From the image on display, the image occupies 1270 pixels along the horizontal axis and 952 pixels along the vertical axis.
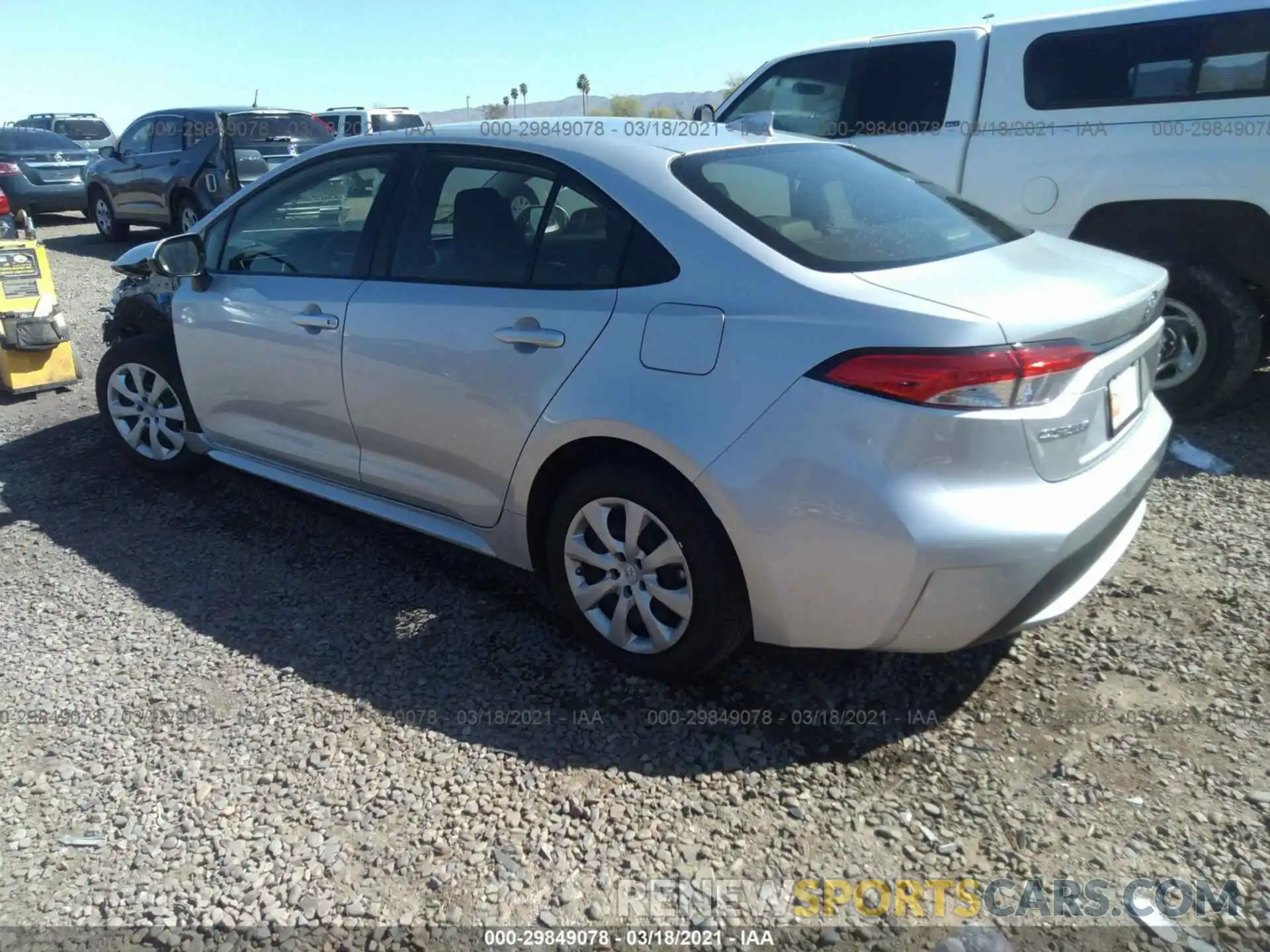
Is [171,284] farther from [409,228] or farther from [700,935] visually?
[700,935]

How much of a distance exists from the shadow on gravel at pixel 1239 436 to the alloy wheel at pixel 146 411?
4.73 metres

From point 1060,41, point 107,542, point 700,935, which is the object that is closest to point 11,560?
point 107,542

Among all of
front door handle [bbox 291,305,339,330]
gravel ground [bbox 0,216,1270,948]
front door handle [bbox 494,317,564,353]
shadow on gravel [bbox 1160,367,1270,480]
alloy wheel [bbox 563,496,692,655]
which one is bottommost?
gravel ground [bbox 0,216,1270,948]

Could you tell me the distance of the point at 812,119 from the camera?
Result: 6203 mm

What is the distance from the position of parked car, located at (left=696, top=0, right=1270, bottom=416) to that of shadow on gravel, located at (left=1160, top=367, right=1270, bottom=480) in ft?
0.51

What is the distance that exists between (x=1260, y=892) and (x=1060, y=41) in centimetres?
467

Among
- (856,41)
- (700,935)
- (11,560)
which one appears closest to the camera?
(700,935)

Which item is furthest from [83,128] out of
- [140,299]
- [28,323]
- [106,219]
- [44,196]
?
[140,299]

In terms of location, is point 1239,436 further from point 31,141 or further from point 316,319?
point 31,141

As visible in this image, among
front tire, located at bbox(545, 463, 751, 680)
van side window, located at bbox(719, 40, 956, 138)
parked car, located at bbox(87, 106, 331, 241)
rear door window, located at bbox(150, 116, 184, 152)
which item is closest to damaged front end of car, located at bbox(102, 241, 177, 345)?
front tire, located at bbox(545, 463, 751, 680)

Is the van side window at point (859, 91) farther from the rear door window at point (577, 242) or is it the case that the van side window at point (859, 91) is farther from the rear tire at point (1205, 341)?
the rear door window at point (577, 242)

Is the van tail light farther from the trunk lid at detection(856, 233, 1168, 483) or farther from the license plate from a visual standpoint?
the license plate

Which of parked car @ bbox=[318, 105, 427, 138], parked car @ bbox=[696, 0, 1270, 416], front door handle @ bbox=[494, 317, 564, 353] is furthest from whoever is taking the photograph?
parked car @ bbox=[318, 105, 427, 138]

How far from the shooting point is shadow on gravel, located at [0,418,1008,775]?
2770 millimetres
